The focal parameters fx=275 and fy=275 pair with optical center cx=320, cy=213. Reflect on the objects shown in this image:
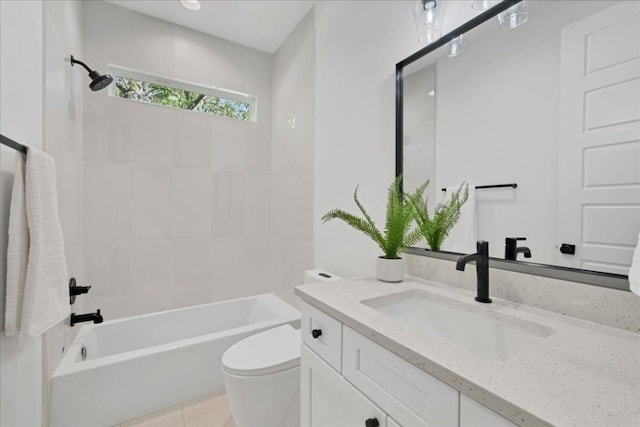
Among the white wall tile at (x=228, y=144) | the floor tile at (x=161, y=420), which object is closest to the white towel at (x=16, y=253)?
the floor tile at (x=161, y=420)

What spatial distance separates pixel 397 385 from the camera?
67cm

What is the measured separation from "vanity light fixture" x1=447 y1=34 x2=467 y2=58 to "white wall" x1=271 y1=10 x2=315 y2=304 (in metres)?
1.13

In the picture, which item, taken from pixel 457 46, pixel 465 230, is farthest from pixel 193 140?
pixel 465 230

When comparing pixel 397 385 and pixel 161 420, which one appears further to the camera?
pixel 161 420

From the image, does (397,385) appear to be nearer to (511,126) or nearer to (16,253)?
(511,126)

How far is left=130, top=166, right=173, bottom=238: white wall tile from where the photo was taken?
7.42 feet

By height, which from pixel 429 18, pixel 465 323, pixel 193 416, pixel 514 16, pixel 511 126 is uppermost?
pixel 429 18

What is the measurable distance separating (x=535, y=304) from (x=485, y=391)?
61 centimetres

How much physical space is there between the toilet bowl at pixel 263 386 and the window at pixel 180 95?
2.12 metres

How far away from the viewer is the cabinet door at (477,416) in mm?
470

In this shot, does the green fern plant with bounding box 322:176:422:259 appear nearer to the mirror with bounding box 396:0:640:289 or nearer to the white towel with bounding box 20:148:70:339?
the mirror with bounding box 396:0:640:289

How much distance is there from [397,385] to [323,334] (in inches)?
13.5

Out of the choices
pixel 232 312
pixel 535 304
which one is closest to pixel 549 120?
pixel 535 304

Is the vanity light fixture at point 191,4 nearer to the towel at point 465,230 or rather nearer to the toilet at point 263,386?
the towel at point 465,230
